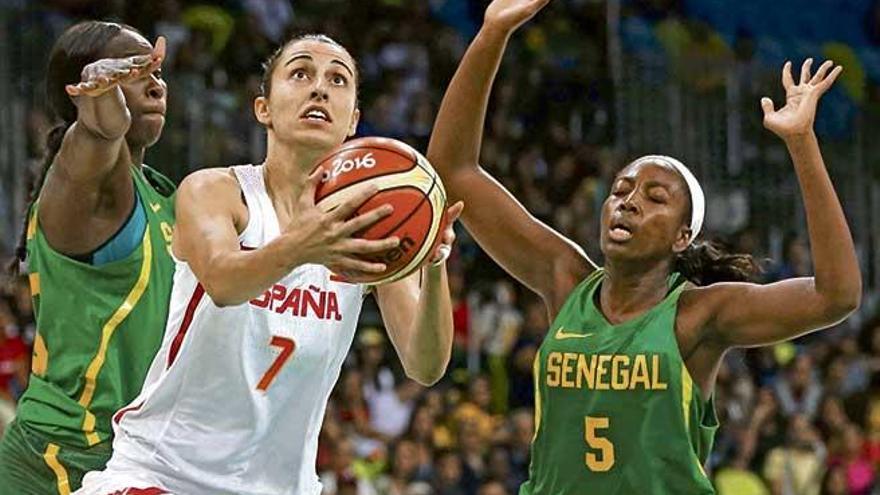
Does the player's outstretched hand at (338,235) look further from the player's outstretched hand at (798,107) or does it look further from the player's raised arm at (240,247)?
the player's outstretched hand at (798,107)

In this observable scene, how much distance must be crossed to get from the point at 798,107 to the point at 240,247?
5.29 ft

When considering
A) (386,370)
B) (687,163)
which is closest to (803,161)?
(386,370)

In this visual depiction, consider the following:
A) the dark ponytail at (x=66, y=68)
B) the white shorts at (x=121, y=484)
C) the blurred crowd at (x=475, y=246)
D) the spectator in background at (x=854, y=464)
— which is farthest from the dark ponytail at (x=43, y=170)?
the spectator in background at (x=854, y=464)

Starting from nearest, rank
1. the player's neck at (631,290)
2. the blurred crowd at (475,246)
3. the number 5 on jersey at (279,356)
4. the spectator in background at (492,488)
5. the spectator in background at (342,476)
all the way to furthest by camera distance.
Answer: the number 5 on jersey at (279,356)
the player's neck at (631,290)
the spectator in background at (342,476)
the spectator in background at (492,488)
the blurred crowd at (475,246)

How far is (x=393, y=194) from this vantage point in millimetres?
4660

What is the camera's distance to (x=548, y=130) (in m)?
16.0

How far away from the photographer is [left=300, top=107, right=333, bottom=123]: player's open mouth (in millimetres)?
5199

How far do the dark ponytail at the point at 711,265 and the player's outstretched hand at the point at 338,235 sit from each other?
Answer: 158cm

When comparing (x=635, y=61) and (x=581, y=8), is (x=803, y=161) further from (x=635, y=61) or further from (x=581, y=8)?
(x=581, y=8)

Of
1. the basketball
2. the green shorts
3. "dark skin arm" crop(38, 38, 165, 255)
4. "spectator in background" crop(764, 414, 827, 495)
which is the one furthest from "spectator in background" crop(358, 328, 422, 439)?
the basketball

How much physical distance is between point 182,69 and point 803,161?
8.93 meters

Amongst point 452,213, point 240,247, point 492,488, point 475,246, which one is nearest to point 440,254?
point 452,213

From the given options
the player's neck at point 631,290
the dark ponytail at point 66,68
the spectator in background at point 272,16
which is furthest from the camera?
the spectator in background at point 272,16

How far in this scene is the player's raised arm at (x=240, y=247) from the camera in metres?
4.45
